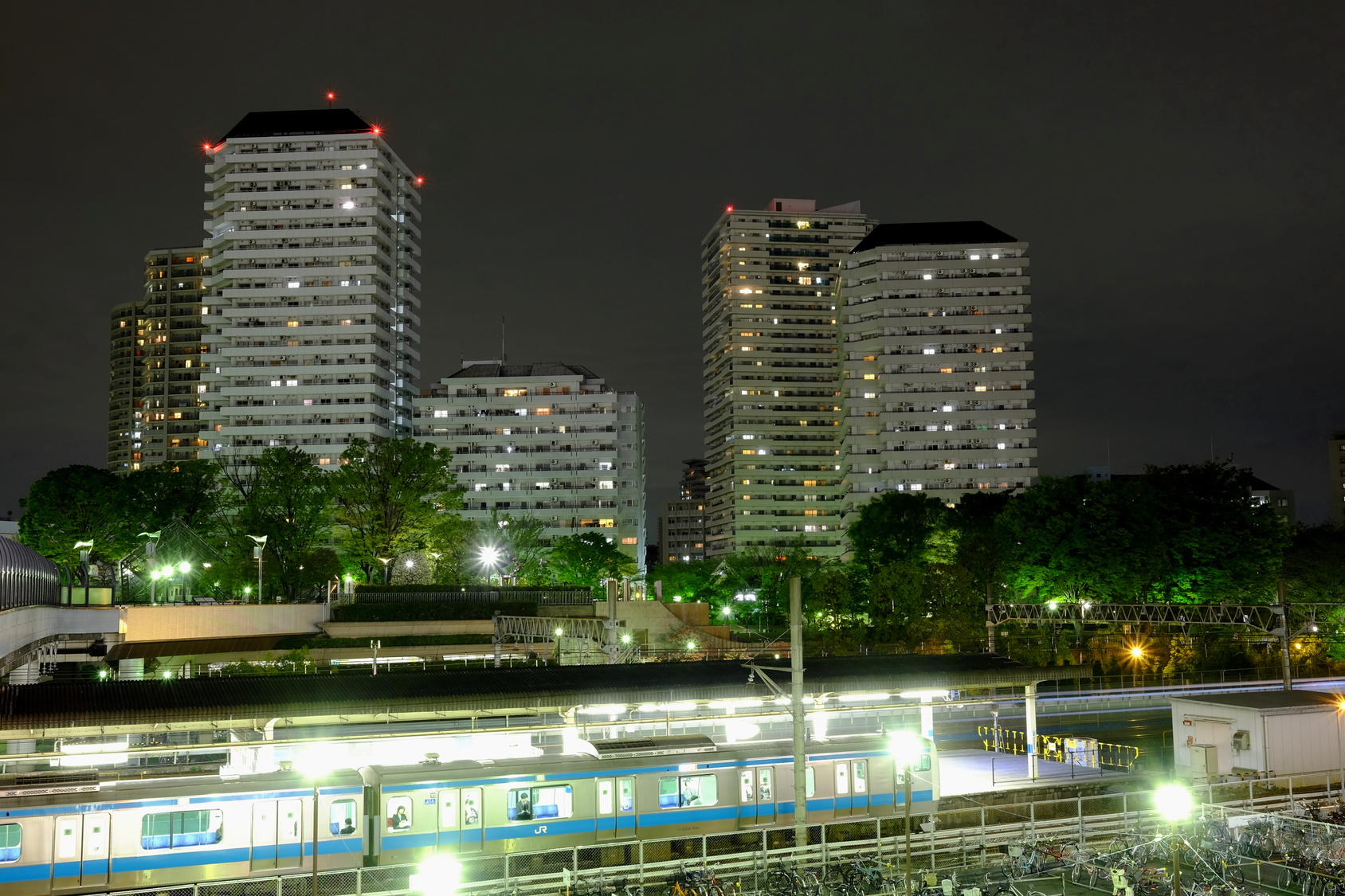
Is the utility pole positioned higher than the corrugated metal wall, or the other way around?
the corrugated metal wall

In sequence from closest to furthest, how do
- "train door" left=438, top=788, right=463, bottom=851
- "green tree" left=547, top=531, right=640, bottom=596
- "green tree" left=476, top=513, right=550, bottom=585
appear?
"train door" left=438, top=788, right=463, bottom=851, "green tree" left=476, top=513, right=550, bottom=585, "green tree" left=547, top=531, right=640, bottom=596

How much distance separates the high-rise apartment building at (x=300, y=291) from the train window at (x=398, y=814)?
120 meters

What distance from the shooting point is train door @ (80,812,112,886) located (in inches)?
870

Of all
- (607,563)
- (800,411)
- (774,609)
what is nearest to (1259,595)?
(774,609)

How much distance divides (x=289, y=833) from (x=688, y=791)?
31.2 feet

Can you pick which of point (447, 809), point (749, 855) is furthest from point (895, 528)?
point (749, 855)

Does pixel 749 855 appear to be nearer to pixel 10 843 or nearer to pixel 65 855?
pixel 65 855

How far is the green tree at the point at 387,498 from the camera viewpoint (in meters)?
78.8

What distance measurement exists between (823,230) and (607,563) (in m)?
103

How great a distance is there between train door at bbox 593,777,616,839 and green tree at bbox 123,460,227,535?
69934 millimetres

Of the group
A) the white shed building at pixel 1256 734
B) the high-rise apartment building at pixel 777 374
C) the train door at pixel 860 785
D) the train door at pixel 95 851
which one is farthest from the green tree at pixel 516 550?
the high-rise apartment building at pixel 777 374

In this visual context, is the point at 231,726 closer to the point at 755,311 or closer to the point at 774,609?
the point at 774,609

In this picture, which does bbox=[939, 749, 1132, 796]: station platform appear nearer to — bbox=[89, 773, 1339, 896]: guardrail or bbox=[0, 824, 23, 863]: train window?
bbox=[89, 773, 1339, 896]: guardrail

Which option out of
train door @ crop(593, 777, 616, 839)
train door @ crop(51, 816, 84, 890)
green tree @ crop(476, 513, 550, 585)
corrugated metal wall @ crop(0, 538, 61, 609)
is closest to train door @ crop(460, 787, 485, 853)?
train door @ crop(593, 777, 616, 839)
